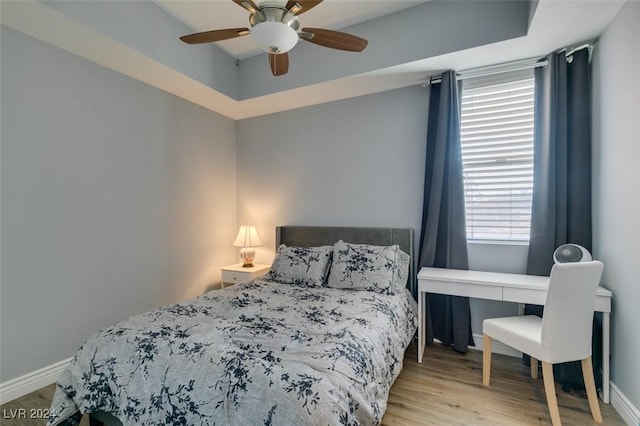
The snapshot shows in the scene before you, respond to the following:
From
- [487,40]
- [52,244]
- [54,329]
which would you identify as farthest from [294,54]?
[54,329]

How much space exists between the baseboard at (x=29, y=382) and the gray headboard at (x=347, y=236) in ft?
7.22

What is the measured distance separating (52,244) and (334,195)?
8.23 feet

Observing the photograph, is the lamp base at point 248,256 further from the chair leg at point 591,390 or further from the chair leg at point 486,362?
the chair leg at point 591,390

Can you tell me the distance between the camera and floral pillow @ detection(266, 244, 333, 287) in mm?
2803

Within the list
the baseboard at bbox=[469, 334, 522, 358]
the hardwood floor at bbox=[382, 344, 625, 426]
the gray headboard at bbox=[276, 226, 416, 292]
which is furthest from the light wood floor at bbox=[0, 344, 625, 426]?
the gray headboard at bbox=[276, 226, 416, 292]

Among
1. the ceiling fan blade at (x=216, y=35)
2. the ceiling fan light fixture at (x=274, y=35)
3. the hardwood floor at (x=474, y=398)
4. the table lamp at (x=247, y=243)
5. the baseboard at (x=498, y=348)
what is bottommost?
the hardwood floor at (x=474, y=398)

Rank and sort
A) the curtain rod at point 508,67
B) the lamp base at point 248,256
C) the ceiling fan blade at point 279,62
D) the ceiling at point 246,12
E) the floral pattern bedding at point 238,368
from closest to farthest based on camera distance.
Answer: the floral pattern bedding at point 238,368 → the ceiling fan blade at point 279,62 → the curtain rod at point 508,67 → the ceiling at point 246,12 → the lamp base at point 248,256

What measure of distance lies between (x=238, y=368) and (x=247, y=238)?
2.42 m

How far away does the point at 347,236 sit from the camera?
3.27 meters

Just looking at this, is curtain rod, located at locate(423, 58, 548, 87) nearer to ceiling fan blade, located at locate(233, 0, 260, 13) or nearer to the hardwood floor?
ceiling fan blade, located at locate(233, 0, 260, 13)

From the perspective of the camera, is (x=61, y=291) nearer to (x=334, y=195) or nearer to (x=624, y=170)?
(x=334, y=195)

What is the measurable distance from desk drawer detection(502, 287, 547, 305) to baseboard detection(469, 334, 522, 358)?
72 centimetres

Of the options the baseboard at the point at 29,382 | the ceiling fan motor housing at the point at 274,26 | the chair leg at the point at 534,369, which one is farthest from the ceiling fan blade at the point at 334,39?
the baseboard at the point at 29,382

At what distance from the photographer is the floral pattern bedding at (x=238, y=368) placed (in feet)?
3.98
